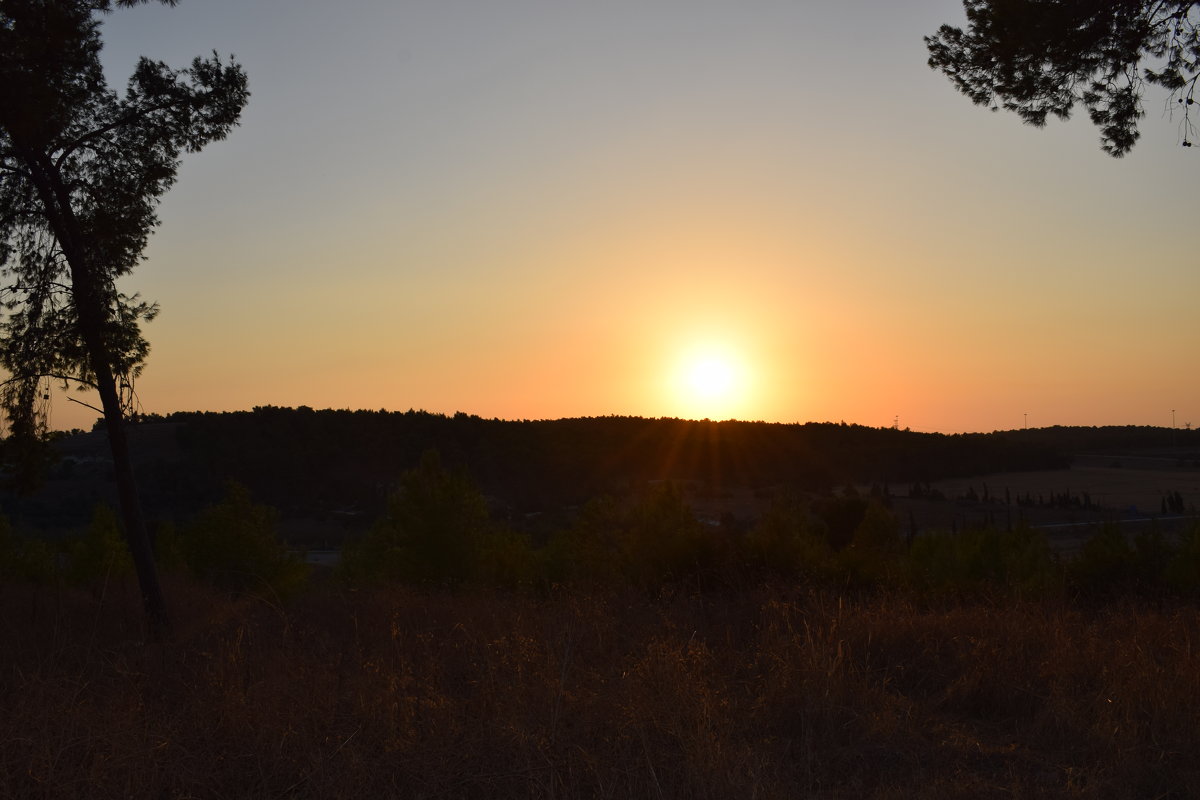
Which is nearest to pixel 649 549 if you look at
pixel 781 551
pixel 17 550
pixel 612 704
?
pixel 781 551

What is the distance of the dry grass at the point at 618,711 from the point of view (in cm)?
417

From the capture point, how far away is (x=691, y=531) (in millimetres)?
19016

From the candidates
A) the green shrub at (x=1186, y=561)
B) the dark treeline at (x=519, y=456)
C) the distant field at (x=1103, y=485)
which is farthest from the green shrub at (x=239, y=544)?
the distant field at (x=1103, y=485)

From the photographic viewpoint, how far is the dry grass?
4.17 m

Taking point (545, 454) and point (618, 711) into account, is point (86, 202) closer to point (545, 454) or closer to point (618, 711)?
point (618, 711)

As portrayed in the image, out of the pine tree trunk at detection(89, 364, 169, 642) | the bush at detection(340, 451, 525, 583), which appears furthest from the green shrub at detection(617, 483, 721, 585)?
the bush at detection(340, 451, 525, 583)

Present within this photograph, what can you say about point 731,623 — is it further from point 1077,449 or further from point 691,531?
point 1077,449

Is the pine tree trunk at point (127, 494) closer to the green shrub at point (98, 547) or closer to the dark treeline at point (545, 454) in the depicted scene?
the green shrub at point (98, 547)

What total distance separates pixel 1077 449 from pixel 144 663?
117767 mm

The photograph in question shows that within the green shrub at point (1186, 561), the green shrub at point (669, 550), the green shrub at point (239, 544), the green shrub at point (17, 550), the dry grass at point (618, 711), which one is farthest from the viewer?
the green shrub at point (239, 544)

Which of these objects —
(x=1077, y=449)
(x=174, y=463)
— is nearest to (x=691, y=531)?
(x=174, y=463)

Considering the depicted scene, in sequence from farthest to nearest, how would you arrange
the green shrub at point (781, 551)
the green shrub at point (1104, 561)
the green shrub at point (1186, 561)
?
the green shrub at point (1104, 561) < the green shrub at point (1186, 561) < the green shrub at point (781, 551)

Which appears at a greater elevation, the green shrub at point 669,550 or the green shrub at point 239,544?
the green shrub at point 669,550

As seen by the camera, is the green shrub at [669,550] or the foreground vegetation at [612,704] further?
the green shrub at [669,550]
